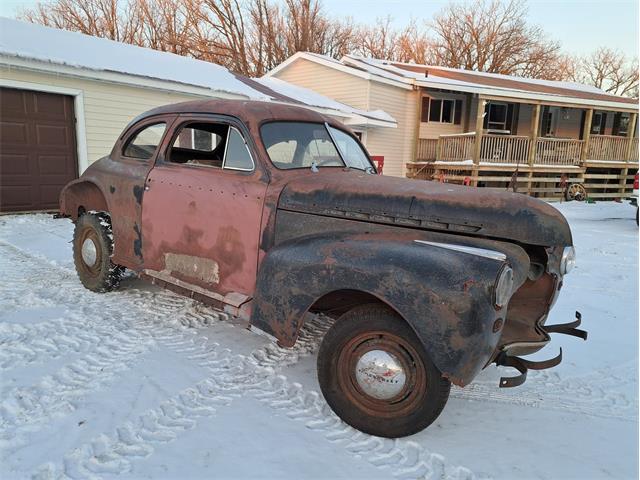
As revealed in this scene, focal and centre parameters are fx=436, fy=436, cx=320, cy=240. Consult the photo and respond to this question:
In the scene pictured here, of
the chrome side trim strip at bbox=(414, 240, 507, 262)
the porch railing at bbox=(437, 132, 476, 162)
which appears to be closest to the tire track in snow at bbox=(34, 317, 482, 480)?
the chrome side trim strip at bbox=(414, 240, 507, 262)

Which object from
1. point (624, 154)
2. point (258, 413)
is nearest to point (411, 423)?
point (258, 413)

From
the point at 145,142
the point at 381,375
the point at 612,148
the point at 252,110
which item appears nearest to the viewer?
the point at 381,375

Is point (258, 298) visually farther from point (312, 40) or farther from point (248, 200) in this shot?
point (312, 40)

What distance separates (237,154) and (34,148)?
8.10 meters

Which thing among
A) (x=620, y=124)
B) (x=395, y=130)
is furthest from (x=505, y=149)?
(x=620, y=124)

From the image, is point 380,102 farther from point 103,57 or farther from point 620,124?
point 620,124

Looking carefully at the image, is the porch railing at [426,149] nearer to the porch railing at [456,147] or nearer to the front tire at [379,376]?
the porch railing at [456,147]

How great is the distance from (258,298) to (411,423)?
1276 mm

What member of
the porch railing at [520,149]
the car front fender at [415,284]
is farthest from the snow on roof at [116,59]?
the car front fender at [415,284]

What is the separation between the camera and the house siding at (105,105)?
388 inches

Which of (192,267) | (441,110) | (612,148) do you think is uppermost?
(441,110)

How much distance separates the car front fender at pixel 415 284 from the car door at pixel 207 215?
0.51 metres

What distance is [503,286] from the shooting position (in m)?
2.32

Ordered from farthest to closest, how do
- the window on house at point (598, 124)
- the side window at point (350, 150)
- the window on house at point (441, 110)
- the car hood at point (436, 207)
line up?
the window on house at point (598, 124) → the window on house at point (441, 110) → the side window at point (350, 150) → the car hood at point (436, 207)
